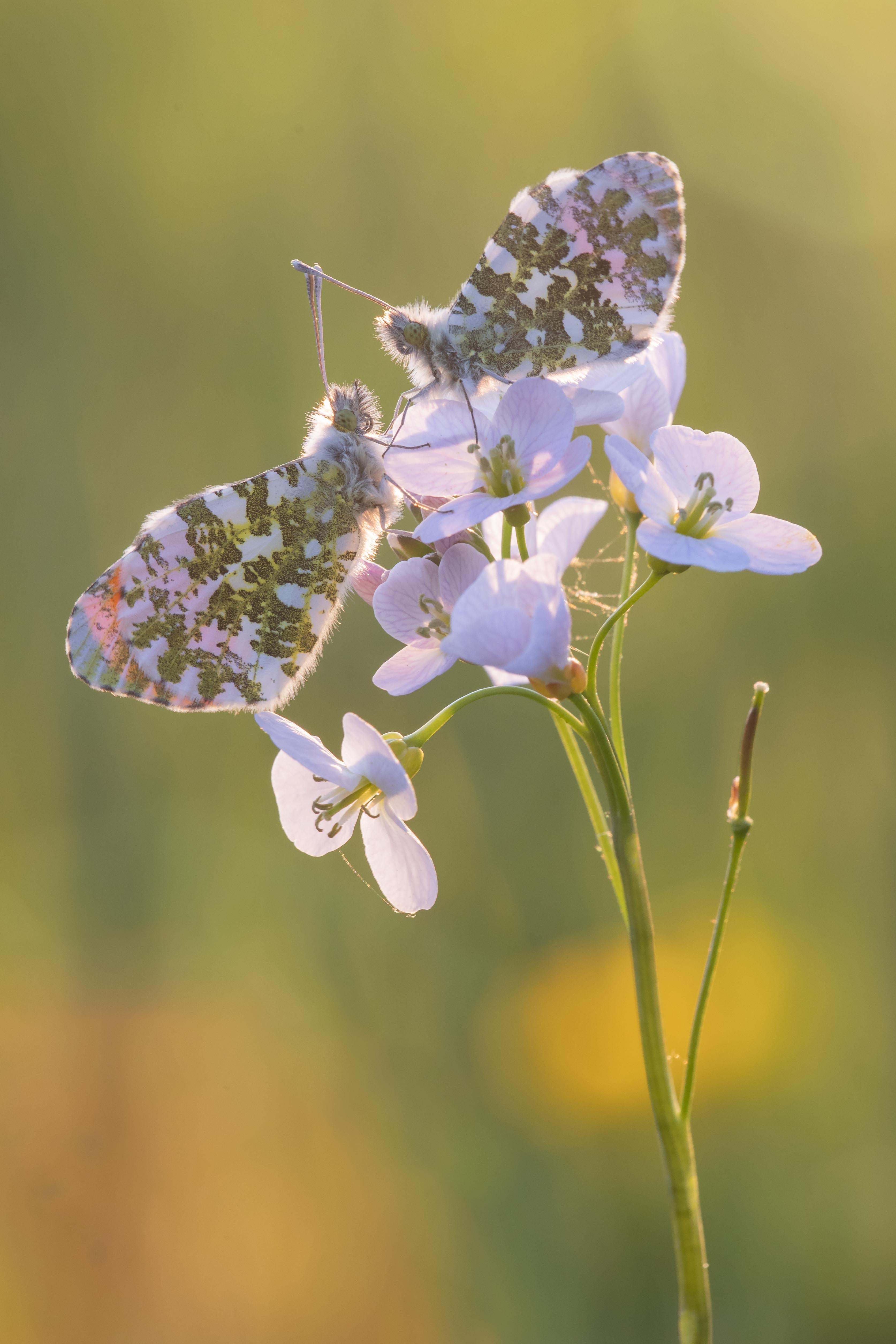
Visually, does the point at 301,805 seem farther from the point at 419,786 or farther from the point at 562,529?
the point at 419,786

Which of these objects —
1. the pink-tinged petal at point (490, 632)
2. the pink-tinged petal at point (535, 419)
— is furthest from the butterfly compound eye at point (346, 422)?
the pink-tinged petal at point (490, 632)

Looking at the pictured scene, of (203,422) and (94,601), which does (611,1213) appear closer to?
(94,601)

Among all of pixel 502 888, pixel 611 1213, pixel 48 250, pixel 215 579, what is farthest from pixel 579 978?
pixel 48 250

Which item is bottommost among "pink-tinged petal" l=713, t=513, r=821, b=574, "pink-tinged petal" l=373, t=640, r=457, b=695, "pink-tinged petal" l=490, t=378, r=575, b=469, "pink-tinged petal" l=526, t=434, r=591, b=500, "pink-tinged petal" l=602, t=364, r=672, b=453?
"pink-tinged petal" l=373, t=640, r=457, b=695

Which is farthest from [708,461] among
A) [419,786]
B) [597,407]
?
[419,786]

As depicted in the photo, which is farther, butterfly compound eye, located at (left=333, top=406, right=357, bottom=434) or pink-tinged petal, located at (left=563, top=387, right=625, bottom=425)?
butterfly compound eye, located at (left=333, top=406, right=357, bottom=434)

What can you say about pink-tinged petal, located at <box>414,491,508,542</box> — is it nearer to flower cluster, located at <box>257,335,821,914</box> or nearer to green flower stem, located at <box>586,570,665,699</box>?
flower cluster, located at <box>257,335,821,914</box>

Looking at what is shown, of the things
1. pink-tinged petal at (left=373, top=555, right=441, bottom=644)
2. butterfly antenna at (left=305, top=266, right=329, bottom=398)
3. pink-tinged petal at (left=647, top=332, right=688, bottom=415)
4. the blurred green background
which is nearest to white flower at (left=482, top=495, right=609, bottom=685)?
pink-tinged petal at (left=373, top=555, right=441, bottom=644)
